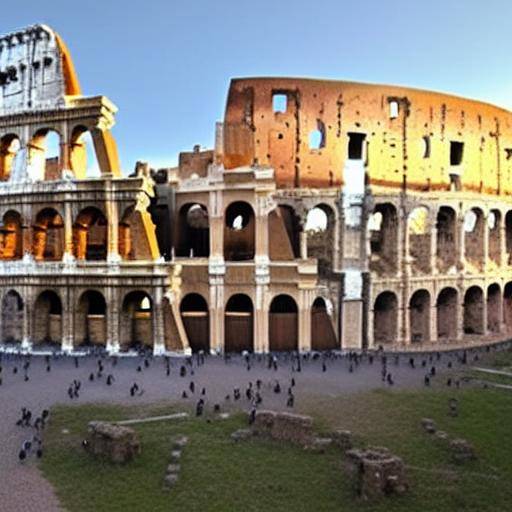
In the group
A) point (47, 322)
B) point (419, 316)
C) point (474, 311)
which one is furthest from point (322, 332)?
point (47, 322)

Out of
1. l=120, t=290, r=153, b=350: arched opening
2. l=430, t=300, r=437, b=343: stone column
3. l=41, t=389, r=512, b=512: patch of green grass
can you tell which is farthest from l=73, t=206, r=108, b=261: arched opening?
l=430, t=300, r=437, b=343: stone column

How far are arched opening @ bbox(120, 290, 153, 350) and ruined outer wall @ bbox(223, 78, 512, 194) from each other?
11.1 metres

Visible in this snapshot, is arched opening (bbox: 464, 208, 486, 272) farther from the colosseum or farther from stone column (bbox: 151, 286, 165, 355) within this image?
stone column (bbox: 151, 286, 165, 355)

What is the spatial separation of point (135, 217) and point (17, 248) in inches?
382

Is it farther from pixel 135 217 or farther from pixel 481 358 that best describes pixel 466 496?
pixel 135 217

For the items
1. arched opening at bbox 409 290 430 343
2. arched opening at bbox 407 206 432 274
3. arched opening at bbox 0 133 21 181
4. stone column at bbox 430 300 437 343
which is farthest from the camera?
arched opening at bbox 407 206 432 274

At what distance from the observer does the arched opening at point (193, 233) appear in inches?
1575

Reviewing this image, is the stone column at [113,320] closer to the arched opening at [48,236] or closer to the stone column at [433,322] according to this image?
the arched opening at [48,236]

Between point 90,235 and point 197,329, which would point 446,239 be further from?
point 90,235

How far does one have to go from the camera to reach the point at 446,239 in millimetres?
44312

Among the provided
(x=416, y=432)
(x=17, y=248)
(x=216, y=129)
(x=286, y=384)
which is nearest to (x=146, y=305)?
(x=17, y=248)

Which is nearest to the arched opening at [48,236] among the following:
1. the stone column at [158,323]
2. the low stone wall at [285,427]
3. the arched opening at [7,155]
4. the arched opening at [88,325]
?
the arched opening at [7,155]

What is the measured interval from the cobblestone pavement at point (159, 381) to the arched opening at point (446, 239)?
30.3 feet

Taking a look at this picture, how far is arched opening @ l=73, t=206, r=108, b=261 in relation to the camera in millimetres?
37438
